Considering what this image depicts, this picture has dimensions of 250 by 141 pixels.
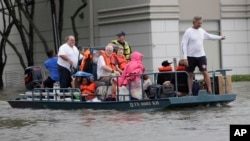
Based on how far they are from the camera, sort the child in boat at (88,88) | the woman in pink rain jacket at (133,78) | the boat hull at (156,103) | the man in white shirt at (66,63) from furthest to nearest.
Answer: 1. the man in white shirt at (66,63)
2. the child in boat at (88,88)
3. the woman in pink rain jacket at (133,78)
4. the boat hull at (156,103)

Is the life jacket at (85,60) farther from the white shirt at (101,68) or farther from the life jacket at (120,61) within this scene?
the life jacket at (120,61)

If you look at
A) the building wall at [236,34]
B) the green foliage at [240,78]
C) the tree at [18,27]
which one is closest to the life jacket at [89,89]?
the green foliage at [240,78]

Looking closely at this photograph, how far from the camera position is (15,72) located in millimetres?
39031

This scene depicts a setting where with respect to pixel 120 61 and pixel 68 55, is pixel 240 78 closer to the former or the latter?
pixel 120 61

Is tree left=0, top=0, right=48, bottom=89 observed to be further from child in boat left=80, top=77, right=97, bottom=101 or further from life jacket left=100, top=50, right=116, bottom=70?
child in boat left=80, top=77, right=97, bottom=101

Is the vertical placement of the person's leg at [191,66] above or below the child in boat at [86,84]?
above

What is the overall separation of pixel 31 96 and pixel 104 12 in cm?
1388

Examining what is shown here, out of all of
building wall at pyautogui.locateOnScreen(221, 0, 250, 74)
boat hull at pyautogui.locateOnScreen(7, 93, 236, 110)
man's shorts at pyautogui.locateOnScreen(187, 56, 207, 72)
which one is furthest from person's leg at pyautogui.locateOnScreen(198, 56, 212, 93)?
building wall at pyautogui.locateOnScreen(221, 0, 250, 74)

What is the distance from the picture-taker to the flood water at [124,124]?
13227 mm

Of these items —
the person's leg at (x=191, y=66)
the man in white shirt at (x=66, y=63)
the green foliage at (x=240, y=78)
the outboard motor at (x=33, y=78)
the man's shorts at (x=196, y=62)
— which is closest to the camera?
the person's leg at (x=191, y=66)

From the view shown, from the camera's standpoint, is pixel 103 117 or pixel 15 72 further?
pixel 15 72

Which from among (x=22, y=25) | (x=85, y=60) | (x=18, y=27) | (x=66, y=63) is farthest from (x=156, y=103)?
(x=22, y=25)

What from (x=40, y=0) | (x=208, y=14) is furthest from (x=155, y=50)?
(x=40, y=0)

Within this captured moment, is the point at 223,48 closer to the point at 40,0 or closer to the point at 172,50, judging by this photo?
the point at 172,50
